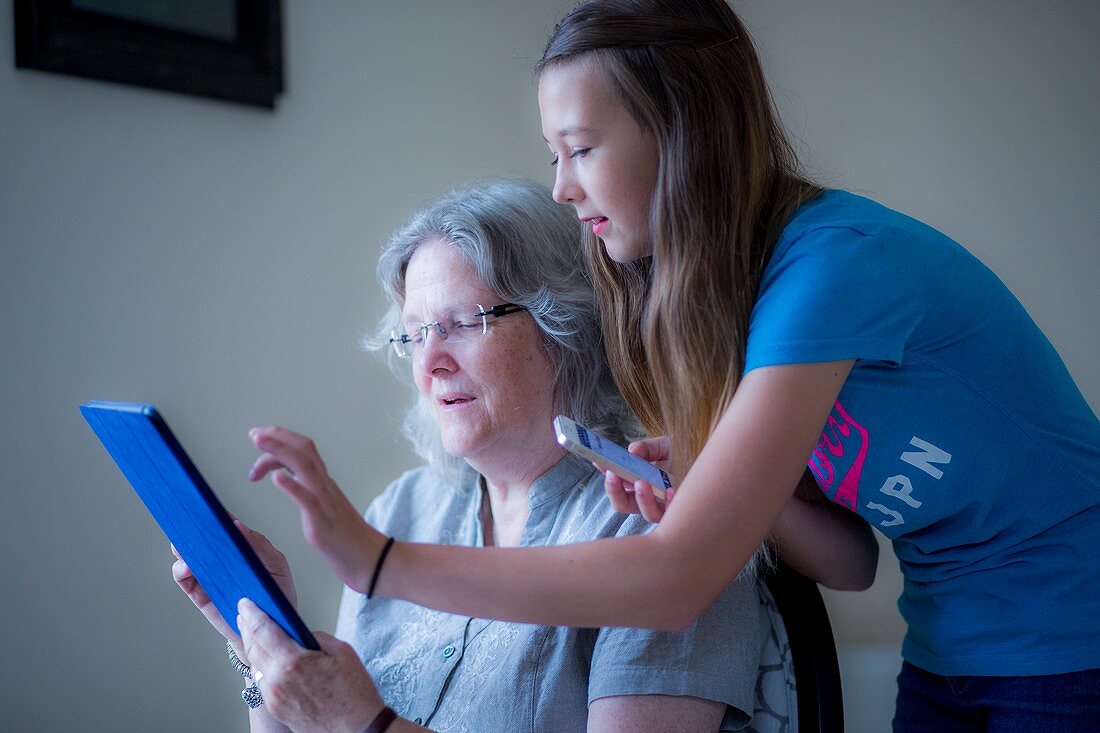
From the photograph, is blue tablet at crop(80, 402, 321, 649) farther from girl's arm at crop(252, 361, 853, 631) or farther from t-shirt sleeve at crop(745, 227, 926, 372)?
t-shirt sleeve at crop(745, 227, 926, 372)

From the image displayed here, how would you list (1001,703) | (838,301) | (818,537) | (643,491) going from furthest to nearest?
(818,537) < (1001,703) < (643,491) < (838,301)

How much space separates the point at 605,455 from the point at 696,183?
307 millimetres

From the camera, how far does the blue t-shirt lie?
3.09 ft

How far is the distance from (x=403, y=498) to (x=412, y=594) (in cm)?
84

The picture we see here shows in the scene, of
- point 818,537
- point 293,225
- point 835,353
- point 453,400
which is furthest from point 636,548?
point 293,225

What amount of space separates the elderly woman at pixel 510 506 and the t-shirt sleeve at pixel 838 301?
393 millimetres

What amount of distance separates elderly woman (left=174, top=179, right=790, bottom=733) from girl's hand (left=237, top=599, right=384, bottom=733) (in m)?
0.03

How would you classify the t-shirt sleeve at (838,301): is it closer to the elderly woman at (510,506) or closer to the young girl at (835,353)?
the young girl at (835,353)

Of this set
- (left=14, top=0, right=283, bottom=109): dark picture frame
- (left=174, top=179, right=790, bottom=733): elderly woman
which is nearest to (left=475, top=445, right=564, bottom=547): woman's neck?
(left=174, top=179, right=790, bottom=733): elderly woman

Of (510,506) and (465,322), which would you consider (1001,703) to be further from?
(465,322)

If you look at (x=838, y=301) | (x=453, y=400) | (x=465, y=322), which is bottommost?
(x=453, y=400)

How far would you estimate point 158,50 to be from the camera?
1.74 metres

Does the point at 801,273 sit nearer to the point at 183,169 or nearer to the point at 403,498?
the point at 403,498

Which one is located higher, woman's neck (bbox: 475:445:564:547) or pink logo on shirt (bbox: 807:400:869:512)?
pink logo on shirt (bbox: 807:400:869:512)
